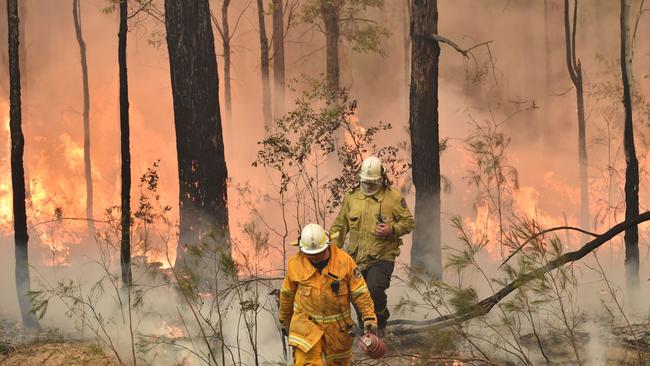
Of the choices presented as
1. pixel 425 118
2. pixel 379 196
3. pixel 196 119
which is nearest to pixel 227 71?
pixel 196 119

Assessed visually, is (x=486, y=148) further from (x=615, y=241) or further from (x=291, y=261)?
(x=291, y=261)

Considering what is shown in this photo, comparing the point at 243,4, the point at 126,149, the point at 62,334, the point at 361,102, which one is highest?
the point at 243,4

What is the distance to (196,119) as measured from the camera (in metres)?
12.5

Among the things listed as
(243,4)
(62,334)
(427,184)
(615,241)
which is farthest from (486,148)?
(243,4)

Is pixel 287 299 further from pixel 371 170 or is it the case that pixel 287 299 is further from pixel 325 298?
pixel 371 170

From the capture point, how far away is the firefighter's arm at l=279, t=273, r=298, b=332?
6.30 m

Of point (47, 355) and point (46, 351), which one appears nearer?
point (47, 355)

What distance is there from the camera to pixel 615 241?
2145 cm

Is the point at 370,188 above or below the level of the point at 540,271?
above

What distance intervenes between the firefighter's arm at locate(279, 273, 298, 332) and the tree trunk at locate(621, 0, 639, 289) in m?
6.67

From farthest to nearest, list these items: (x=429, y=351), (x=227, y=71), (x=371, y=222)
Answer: (x=227, y=71), (x=371, y=222), (x=429, y=351)

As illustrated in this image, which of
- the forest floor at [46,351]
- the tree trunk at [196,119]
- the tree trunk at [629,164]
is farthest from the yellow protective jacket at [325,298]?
the tree trunk at [629,164]

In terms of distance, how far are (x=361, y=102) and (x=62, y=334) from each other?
22956mm

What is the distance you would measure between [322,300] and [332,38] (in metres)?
15.2
